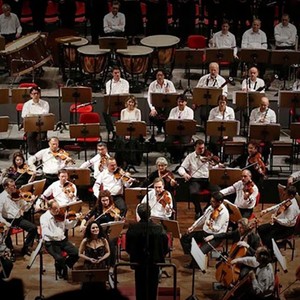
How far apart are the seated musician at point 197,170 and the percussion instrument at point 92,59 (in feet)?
9.61

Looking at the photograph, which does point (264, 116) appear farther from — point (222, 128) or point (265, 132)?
point (222, 128)

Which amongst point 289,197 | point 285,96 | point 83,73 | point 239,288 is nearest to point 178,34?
point 83,73

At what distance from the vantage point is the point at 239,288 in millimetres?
6102

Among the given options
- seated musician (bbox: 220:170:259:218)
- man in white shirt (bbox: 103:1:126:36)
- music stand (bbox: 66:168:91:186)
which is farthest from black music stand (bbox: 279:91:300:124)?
man in white shirt (bbox: 103:1:126:36)

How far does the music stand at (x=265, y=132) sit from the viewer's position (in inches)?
352

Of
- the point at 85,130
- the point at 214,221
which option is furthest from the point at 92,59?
the point at 214,221

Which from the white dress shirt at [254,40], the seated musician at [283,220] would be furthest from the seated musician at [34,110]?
the white dress shirt at [254,40]

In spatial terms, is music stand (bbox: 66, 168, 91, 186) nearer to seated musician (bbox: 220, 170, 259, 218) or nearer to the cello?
seated musician (bbox: 220, 170, 259, 218)

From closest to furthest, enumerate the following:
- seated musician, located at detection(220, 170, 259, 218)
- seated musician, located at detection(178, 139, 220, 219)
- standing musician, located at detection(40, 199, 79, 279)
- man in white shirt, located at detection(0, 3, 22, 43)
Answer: standing musician, located at detection(40, 199, 79, 279), seated musician, located at detection(220, 170, 259, 218), seated musician, located at detection(178, 139, 220, 219), man in white shirt, located at detection(0, 3, 22, 43)

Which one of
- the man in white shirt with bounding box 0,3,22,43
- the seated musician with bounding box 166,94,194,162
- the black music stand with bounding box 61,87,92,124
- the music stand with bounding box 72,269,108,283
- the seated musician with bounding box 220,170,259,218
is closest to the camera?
the music stand with bounding box 72,269,108,283

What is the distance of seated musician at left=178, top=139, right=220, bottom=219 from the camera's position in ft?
28.6

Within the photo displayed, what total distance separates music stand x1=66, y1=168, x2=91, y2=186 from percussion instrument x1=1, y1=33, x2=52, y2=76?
3.13 meters

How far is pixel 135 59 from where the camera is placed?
10.9 meters

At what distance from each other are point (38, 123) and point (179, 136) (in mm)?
1979
